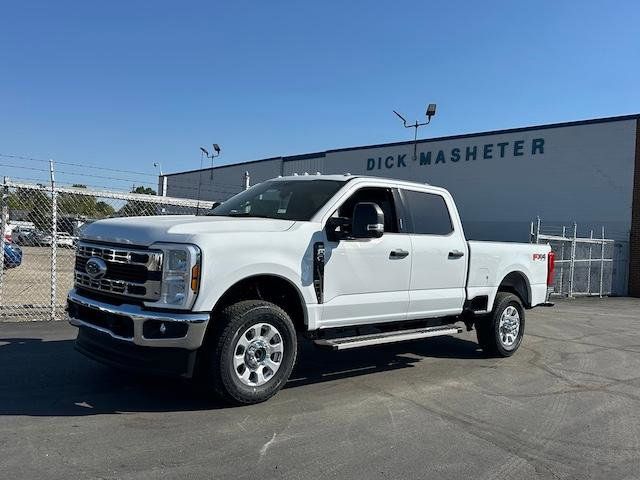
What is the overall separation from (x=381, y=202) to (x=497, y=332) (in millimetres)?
2696

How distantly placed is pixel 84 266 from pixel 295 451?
2.71 meters

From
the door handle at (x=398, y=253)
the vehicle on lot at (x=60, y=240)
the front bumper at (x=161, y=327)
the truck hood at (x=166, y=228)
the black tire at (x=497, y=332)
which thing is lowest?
the black tire at (x=497, y=332)

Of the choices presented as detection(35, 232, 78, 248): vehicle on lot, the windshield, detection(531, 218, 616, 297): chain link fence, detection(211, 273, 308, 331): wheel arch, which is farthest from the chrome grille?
detection(531, 218, 616, 297): chain link fence

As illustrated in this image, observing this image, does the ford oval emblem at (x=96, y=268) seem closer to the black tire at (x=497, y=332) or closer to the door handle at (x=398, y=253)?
the door handle at (x=398, y=253)

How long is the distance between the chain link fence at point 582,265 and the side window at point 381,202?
43.0ft

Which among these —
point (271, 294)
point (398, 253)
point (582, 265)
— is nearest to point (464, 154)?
point (582, 265)

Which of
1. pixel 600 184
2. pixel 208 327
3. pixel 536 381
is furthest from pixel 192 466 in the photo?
pixel 600 184

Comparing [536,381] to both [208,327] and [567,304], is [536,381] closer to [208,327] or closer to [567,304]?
[208,327]

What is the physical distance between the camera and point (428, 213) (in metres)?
7.00

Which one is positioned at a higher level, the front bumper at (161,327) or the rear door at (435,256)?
the rear door at (435,256)

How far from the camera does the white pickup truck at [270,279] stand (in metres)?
4.79

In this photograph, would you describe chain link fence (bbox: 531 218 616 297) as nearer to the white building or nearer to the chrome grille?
the white building

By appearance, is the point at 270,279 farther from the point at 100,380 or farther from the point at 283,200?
the point at 100,380

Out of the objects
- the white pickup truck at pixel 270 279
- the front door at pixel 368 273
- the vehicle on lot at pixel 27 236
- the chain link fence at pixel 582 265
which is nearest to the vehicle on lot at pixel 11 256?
the vehicle on lot at pixel 27 236
